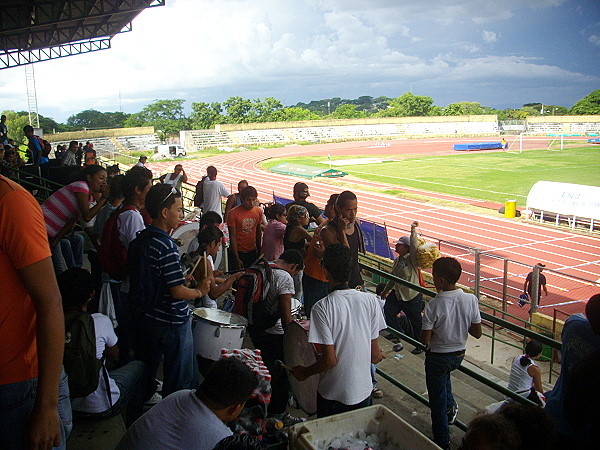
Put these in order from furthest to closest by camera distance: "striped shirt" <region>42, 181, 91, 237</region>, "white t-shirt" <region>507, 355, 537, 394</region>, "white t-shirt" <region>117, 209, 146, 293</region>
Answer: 1. "white t-shirt" <region>507, 355, 537, 394</region>
2. "striped shirt" <region>42, 181, 91, 237</region>
3. "white t-shirt" <region>117, 209, 146, 293</region>

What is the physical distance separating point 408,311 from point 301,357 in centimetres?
397

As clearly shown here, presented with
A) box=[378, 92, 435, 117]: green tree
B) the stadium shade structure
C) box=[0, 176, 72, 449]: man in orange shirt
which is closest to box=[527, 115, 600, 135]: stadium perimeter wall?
box=[378, 92, 435, 117]: green tree

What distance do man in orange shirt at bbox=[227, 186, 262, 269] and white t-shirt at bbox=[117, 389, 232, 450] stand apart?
14.5 feet

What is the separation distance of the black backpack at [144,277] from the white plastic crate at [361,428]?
1.39 metres

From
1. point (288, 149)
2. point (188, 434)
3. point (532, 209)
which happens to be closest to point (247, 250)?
point (188, 434)

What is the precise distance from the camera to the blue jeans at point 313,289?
5496mm

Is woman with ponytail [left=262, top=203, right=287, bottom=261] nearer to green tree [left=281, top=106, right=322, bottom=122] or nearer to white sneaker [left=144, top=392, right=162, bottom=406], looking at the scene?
white sneaker [left=144, top=392, right=162, bottom=406]

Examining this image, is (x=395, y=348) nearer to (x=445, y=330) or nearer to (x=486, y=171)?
(x=445, y=330)

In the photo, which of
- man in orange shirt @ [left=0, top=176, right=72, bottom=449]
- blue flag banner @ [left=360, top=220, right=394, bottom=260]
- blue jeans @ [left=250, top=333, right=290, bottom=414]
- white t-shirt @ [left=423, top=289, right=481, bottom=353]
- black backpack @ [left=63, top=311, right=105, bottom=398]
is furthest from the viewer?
blue flag banner @ [left=360, top=220, right=394, bottom=260]

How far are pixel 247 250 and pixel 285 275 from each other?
2.99 meters

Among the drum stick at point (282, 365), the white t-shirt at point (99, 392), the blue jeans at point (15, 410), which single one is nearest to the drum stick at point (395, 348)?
the drum stick at point (282, 365)

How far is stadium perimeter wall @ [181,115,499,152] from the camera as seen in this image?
8194 centimetres

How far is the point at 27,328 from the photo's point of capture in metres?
1.99

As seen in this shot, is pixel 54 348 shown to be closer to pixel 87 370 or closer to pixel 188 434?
pixel 188 434
